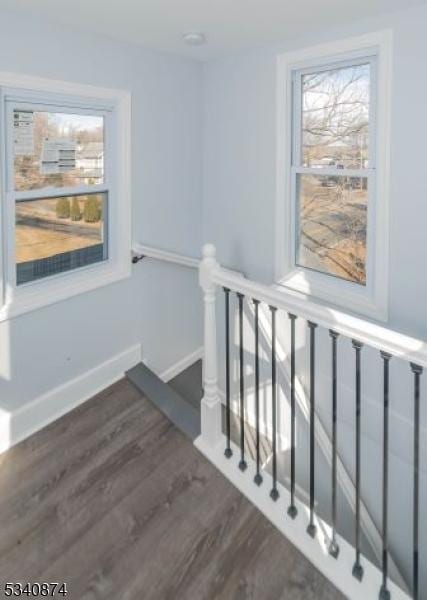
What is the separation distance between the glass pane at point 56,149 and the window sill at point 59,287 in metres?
0.54

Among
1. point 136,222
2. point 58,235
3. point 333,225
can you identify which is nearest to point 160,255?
point 136,222

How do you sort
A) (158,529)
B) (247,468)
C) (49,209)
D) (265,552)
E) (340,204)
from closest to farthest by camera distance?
(265,552), (158,529), (247,468), (49,209), (340,204)

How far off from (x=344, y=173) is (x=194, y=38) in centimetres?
123

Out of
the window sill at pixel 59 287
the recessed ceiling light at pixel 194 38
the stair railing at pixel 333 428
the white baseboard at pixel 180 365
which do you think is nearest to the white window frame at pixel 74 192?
the window sill at pixel 59 287

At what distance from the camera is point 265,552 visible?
1.70 m

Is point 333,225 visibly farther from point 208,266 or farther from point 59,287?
point 59,287

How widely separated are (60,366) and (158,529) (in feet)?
4.05

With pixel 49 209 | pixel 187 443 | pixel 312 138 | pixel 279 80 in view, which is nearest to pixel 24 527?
pixel 187 443

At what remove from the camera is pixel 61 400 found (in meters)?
2.68

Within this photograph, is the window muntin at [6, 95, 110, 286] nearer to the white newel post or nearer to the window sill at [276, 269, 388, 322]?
the white newel post

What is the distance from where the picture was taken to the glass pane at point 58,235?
8.14 feet

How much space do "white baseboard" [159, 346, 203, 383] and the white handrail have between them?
1.75 metres

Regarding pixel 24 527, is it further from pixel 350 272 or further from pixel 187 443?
pixel 350 272

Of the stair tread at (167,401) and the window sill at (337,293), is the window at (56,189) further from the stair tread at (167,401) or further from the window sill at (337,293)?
the window sill at (337,293)
